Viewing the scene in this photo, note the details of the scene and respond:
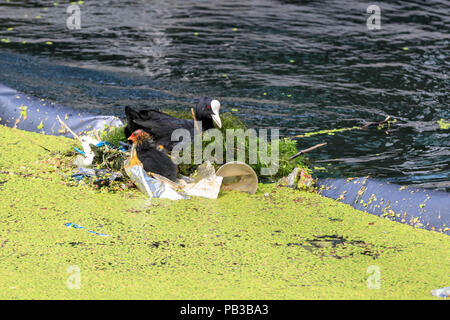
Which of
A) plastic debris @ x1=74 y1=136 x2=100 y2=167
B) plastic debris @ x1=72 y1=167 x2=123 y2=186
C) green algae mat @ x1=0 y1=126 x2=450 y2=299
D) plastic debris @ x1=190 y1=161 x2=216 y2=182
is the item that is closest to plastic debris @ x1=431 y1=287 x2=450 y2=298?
green algae mat @ x1=0 y1=126 x2=450 y2=299

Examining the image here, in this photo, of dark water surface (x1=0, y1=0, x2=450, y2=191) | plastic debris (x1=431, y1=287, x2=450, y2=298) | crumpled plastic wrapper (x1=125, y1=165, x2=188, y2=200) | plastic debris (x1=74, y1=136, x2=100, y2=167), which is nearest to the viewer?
plastic debris (x1=431, y1=287, x2=450, y2=298)

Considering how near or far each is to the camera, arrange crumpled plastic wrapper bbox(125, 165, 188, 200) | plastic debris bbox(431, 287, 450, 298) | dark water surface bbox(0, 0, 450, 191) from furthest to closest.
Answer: dark water surface bbox(0, 0, 450, 191), crumpled plastic wrapper bbox(125, 165, 188, 200), plastic debris bbox(431, 287, 450, 298)

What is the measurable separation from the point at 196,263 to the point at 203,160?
1.13m

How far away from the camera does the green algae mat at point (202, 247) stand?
8.23ft

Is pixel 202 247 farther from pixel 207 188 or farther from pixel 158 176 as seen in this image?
pixel 158 176

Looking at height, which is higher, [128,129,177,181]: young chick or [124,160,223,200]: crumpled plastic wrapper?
[128,129,177,181]: young chick

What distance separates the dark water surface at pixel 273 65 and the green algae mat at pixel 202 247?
110cm

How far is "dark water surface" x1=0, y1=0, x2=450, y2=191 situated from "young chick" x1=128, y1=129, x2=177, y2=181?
1.23 metres

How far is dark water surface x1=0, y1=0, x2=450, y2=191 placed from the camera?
4.97m

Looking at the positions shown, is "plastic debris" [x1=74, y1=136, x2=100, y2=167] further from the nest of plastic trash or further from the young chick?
the young chick

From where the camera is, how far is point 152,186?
349 centimetres

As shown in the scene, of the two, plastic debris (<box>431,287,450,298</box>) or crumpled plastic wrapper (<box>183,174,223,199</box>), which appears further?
crumpled plastic wrapper (<box>183,174,223,199</box>)

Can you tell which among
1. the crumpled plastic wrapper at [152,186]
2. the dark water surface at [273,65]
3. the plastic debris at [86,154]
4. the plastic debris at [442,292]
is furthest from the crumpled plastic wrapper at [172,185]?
the plastic debris at [442,292]
